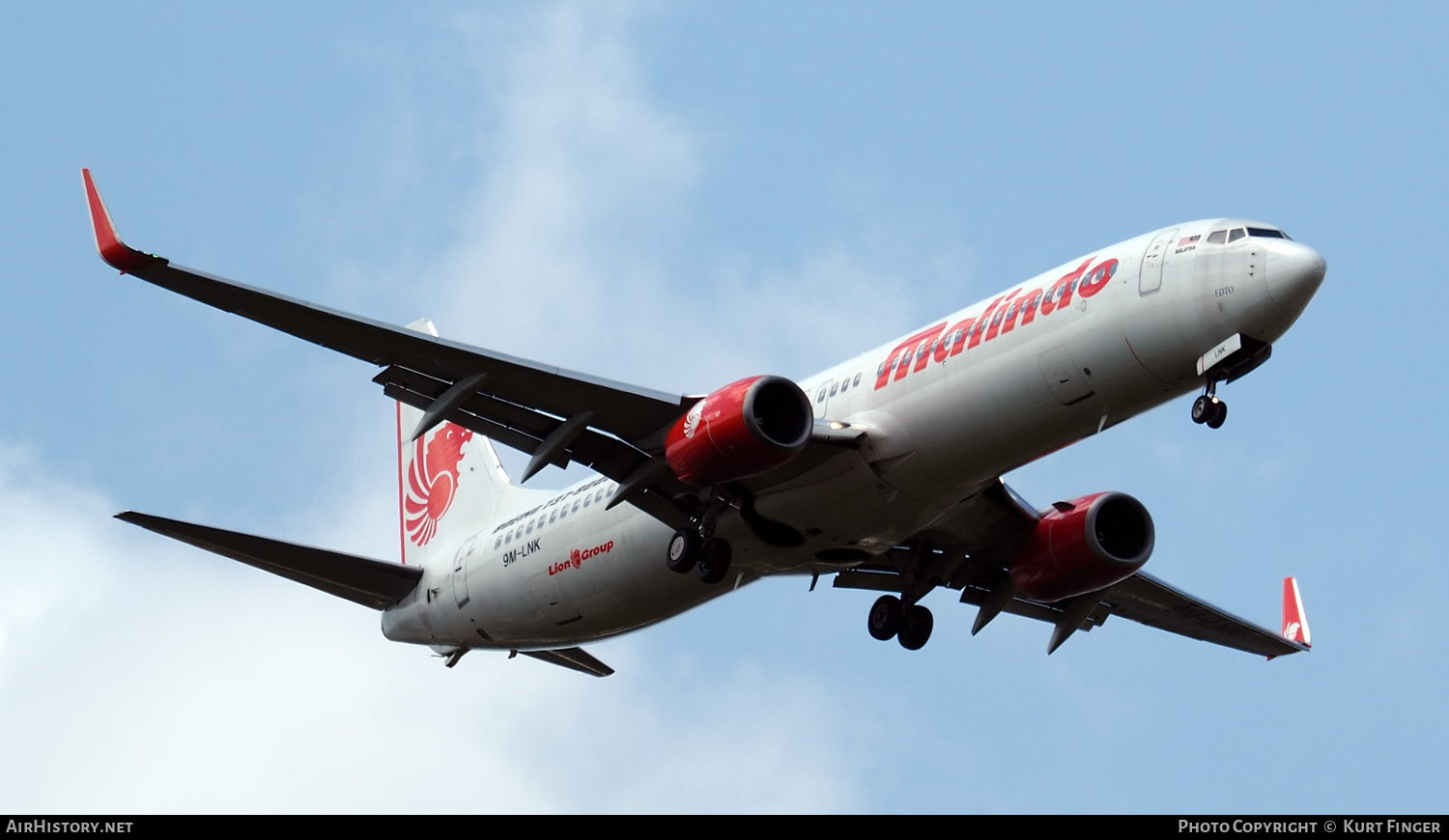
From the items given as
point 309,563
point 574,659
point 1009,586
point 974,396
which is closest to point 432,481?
point 574,659

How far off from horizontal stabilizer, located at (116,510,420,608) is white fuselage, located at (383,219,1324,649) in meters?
4.91

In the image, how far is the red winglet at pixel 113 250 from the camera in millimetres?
27500

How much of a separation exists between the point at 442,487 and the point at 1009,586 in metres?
15.6

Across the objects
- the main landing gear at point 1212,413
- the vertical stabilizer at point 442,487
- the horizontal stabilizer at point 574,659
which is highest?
the vertical stabilizer at point 442,487

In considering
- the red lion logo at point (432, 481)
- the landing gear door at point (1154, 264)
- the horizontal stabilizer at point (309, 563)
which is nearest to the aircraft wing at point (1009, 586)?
the landing gear door at point (1154, 264)

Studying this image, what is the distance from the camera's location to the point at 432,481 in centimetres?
4544

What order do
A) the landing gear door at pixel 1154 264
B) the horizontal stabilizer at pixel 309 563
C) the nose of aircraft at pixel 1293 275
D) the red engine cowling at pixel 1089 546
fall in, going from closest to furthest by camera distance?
the nose of aircraft at pixel 1293 275 → the landing gear door at pixel 1154 264 → the horizontal stabilizer at pixel 309 563 → the red engine cowling at pixel 1089 546

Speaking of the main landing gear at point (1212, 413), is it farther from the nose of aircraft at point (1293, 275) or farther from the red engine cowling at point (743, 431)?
the red engine cowling at point (743, 431)

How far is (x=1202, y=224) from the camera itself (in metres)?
28.6

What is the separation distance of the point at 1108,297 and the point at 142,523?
17381 millimetres

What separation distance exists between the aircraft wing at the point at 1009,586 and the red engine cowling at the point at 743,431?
442cm

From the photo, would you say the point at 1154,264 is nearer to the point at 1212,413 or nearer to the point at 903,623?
the point at 1212,413

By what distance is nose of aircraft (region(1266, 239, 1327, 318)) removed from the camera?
89.5ft
